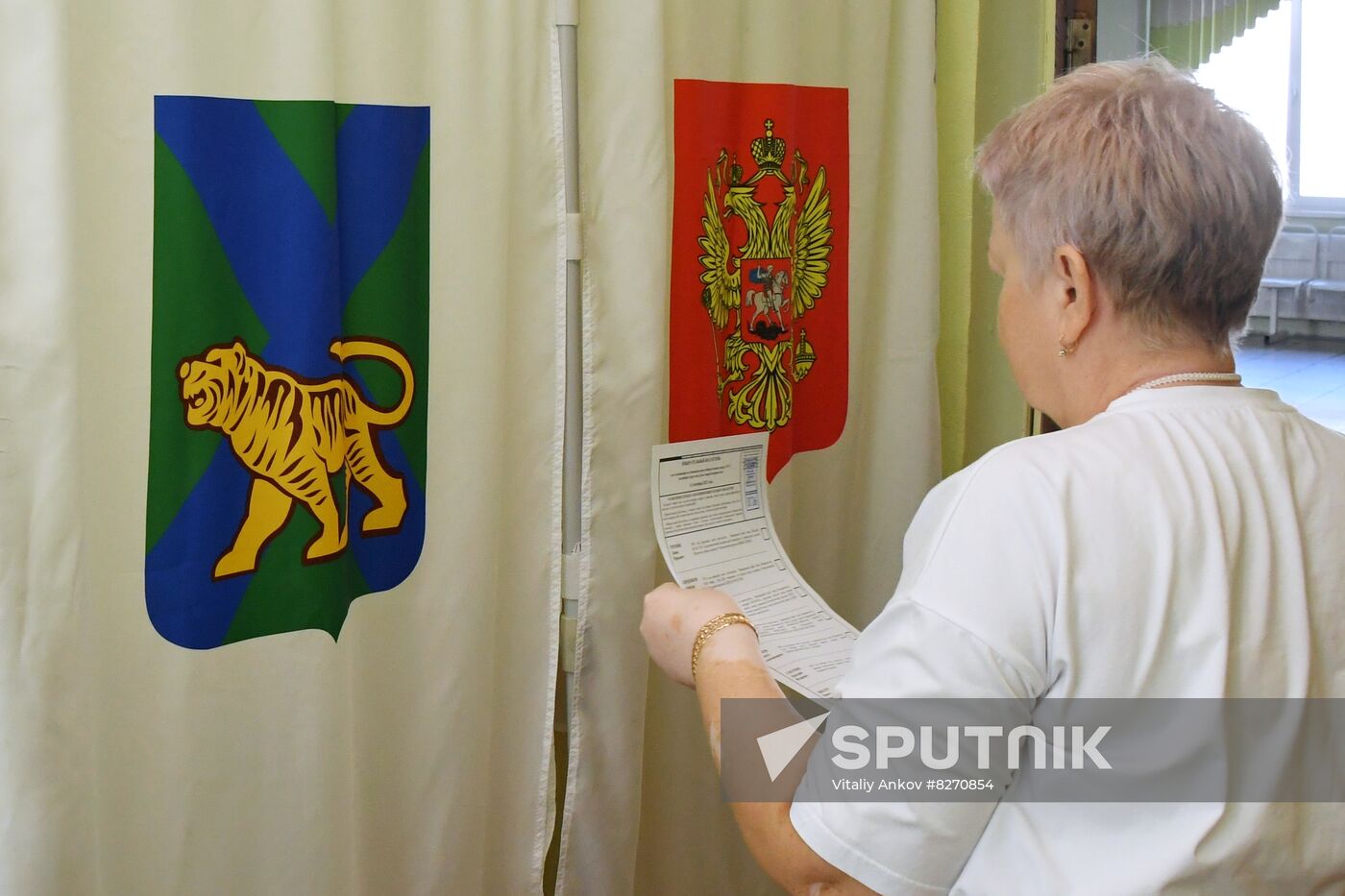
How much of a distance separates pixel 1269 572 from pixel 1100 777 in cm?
20

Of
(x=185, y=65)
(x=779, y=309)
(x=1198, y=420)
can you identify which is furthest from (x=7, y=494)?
(x=779, y=309)

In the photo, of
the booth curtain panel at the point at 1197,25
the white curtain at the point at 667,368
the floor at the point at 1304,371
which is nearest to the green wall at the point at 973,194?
the white curtain at the point at 667,368

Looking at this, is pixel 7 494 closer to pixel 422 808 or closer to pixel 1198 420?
pixel 422 808

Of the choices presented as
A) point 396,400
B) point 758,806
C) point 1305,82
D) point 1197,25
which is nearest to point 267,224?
point 396,400

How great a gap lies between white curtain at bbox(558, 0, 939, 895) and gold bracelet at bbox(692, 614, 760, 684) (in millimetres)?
597

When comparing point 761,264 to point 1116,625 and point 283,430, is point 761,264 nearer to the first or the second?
point 283,430

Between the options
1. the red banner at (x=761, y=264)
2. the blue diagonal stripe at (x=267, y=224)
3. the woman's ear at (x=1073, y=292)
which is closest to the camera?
the woman's ear at (x=1073, y=292)

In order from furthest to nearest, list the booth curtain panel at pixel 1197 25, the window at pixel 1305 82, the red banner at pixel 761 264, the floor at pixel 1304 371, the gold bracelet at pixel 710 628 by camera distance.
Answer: the floor at pixel 1304 371, the window at pixel 1305 82, the booth curtain panel at pixel 1197 25, the red banner at pixel 761 264, the gold bracelet at pixel 710 628

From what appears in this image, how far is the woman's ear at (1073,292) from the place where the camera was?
999 mm

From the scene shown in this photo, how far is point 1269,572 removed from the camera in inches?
36.8

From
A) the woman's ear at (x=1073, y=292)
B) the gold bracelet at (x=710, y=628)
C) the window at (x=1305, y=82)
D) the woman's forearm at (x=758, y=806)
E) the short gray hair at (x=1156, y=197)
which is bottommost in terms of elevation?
the woman's forearm at (x=758, y=806)

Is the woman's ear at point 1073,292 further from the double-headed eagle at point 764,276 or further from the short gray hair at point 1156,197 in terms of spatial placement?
the double-headed eagle at point 764,276

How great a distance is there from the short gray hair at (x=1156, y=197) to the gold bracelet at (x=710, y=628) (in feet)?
1.40

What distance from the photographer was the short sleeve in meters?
0.90
